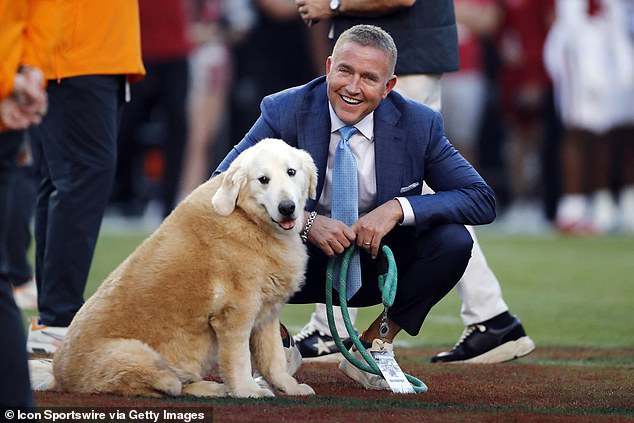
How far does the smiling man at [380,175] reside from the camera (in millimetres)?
5652

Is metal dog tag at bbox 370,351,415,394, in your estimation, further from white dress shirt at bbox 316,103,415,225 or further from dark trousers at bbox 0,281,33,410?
dark trousers at bbox 0,281,33,410

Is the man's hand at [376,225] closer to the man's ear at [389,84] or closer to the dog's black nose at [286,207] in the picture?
the man's ear at [389,84]

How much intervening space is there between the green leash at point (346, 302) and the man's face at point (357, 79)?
600mm

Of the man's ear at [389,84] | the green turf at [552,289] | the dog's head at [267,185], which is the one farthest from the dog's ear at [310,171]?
the green turf at [552,289]

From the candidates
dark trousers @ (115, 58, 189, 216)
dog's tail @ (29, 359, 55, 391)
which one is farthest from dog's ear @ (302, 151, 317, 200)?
dark trousers @ (115, 58, 189, 216)

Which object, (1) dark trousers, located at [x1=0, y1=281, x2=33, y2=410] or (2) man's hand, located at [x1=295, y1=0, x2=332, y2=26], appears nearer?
(1) dark trousers, located at [x1=0, y1=281, x2=33, y2=410]

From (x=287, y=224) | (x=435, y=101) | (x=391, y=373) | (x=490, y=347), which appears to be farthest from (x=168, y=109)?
(x=287, y=224)

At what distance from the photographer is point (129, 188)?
16.8 metres

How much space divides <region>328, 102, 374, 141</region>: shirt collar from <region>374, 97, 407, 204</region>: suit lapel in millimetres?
41

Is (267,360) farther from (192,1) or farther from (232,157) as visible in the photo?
(192,1)

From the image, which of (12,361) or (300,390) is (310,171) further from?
A: (12,361)

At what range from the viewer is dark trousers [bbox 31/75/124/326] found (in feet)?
20.5

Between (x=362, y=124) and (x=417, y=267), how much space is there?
0.67 metres

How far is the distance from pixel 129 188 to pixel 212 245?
11.9 metres
